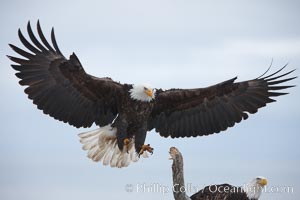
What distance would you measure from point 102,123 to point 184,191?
2.04 metres

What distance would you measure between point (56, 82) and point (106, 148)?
3.93 ft

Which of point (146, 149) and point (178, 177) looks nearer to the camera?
point (178, 177)

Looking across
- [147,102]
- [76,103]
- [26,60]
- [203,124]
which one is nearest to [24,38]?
[26,60]

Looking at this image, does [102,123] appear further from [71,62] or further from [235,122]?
[235,122]

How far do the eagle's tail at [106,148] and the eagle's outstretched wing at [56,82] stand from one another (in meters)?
0.52

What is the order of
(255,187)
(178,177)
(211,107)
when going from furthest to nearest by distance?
(211,107) < (255,187) < (178,177)

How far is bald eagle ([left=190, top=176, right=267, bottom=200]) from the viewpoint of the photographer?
25.4 ft

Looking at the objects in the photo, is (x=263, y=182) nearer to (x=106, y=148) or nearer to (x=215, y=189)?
(x=215, y=189)

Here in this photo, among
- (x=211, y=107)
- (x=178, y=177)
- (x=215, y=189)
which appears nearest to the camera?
(x=178, y=177)

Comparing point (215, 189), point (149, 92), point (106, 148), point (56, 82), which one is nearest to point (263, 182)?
point (215, 189)

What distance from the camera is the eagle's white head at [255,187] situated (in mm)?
8250


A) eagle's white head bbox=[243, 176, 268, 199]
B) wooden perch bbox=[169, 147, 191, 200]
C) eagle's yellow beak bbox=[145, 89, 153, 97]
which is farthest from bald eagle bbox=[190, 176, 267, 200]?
eagle's yellow beak bbox=[145, 89, 153, 97]

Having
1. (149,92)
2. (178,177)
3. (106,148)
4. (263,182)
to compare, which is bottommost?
(178,177)

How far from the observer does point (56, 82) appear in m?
8.43
